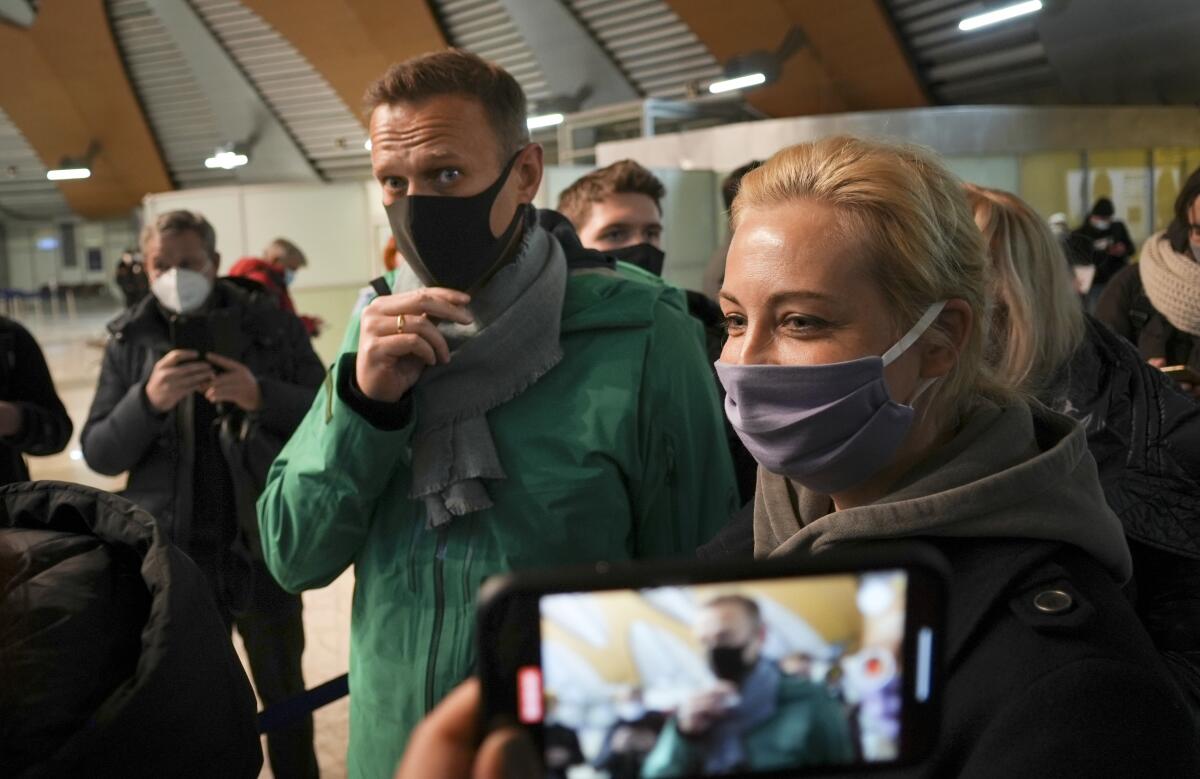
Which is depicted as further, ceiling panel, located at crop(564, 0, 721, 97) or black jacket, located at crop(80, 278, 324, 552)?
ceiling panel, located at crop(564, 0, 721, 97)

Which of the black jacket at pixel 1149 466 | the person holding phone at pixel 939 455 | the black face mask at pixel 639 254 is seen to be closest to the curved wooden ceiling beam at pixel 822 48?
the black face mask at pixel 639 254

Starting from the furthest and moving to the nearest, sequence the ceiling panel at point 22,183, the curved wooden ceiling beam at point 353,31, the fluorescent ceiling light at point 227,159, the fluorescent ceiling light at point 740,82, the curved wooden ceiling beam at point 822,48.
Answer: the ceiling panel at point 22,183 < the fluorescent ceiling light at point 227,159 < the curved wooden ceiling beam at point 353,31 < the fluorescent ceiling light at point 740,82 < the curved wooden ceiling beam at point 822,48

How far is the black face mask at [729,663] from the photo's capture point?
25.7 inches

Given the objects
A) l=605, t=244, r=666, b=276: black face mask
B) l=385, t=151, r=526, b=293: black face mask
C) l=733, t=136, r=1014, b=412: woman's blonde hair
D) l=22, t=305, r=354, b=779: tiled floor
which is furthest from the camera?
l=22, t=305, r=354, b=779: tiled floor

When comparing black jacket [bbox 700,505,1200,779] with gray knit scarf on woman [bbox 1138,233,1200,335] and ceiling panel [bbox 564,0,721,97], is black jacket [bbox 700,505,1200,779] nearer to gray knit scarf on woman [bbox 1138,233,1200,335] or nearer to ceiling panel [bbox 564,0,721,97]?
gray knit scarf on woman [bbox 1138,233,1200,335]

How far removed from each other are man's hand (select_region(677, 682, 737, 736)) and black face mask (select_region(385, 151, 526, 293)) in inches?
50.2

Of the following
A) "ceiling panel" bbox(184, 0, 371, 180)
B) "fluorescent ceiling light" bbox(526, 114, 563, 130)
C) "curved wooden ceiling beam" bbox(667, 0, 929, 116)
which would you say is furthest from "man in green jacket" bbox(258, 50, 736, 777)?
"ceiling panel" bbox(184, 0, 371, 180)

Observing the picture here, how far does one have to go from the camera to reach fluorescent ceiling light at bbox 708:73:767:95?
1393 cm

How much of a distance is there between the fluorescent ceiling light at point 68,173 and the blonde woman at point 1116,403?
88.6ft

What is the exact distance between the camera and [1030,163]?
12.0m

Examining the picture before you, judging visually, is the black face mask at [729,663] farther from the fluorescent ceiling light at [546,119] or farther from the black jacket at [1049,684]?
the fluorescent ceiling light at [546,119]

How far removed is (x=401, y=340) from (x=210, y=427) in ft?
4.93

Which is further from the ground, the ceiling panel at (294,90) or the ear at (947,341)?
the ceiling panel at (294,90)

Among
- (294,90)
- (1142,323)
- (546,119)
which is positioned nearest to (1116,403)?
(1142,323)
